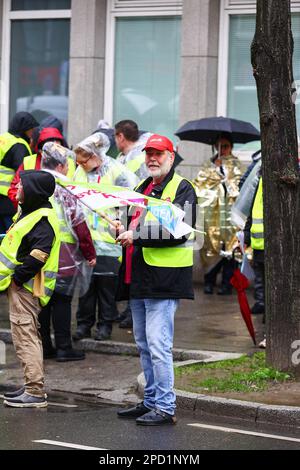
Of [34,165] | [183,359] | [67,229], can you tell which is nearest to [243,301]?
[183,359]

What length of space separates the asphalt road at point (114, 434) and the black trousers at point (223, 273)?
5882mm

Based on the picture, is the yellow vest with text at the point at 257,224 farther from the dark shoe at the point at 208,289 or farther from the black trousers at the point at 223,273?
the dark shoe at the point at 208,289

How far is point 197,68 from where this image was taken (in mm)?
15758

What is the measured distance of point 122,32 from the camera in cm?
1708

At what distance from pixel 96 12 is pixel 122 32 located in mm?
563

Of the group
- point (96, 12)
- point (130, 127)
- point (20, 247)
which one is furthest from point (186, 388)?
point (96, 12)

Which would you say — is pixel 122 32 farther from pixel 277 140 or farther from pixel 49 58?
pixel 277 140

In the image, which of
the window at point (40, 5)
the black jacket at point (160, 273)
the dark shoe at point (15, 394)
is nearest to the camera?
the black jacket at point (160, 273)

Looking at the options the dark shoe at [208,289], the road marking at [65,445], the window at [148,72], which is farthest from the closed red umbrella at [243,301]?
the window at [148,72]

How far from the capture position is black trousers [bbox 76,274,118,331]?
1161 cm

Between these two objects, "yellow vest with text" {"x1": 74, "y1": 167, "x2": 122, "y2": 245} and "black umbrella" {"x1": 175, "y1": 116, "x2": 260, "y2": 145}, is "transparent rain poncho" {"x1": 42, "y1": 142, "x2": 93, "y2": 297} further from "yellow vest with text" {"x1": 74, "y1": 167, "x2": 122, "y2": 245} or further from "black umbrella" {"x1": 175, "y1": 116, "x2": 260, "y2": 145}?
"black umbrella" {"x1": 175, "y1": 116, "x2": 260, "y2": 145}

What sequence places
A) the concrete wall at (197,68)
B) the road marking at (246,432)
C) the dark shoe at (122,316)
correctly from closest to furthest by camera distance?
1. the road marking at (246,432)
2. the dark shoe at (122,316)
3. the concrete wall at (197,68)

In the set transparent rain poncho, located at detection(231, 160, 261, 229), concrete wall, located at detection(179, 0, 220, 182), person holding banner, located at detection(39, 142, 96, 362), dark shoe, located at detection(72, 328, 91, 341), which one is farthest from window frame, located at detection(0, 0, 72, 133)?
person holding banner, located at detection(39, 142, 96, 362)

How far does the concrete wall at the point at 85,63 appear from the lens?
54.9 ft
